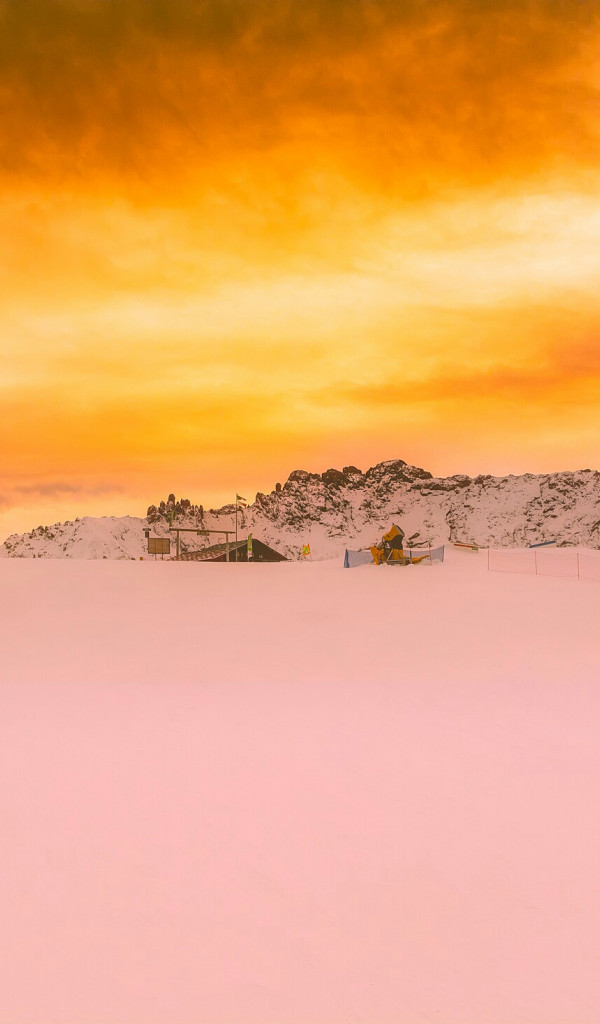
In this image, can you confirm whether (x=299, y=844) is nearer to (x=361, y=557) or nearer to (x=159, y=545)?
(x=361, y=557)

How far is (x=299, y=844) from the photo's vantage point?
17.5 ft

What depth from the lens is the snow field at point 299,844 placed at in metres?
3.89

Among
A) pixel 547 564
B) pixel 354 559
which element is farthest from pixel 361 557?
pixel 547 564

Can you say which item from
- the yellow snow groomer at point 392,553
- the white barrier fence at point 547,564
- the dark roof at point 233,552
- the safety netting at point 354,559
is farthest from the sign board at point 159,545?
the white barrier fence at point 547,564

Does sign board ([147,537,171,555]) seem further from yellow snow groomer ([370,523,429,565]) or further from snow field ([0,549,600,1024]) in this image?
snow field ([0,549,600,1024])

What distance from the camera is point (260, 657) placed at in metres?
13.4

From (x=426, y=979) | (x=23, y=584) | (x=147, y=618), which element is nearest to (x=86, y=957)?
(x=426, y=979)

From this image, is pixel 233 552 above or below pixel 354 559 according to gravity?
above

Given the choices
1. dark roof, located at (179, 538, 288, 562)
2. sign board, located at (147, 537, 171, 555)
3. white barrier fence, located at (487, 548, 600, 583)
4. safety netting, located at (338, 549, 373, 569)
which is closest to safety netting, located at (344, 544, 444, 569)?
safety netting, located at (338, 549, 373, 569)

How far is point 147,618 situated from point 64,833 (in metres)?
13.9

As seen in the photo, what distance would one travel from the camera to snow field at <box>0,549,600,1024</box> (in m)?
3.89

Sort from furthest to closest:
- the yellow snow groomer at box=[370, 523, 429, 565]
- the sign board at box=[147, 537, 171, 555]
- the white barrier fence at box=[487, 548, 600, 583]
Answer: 1. the sign board at box=[147, 537, 171, 555]
2. the yellow snow groomer at box=[370, 523, 429, 565]
3. the white barrier fence at box=[487, 548, 600, 583]

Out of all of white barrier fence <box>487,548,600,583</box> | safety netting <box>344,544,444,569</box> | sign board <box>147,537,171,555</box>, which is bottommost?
white barrier fence <box>487,548,600,583</box>

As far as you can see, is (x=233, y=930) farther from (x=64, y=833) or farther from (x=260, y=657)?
(x=260, y=657)
